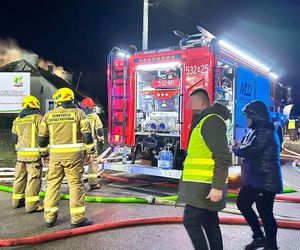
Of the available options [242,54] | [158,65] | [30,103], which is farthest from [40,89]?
[30,103]

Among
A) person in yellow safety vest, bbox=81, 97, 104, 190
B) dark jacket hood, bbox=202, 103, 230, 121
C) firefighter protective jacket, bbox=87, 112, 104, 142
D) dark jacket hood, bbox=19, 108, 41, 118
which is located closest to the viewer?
dark jacket hood, bbox=202, 103, 230, 121

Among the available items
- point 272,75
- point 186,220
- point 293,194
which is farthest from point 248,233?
point 272,75

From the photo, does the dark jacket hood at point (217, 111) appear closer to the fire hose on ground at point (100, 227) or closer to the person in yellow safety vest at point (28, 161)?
the fire hose on ground at point (100, 227)

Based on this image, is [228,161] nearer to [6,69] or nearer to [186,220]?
[186,220]

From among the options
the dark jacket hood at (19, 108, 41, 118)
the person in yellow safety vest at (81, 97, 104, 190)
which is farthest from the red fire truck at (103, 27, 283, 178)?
the dark jacket hood at (19, 108, 41, 118)

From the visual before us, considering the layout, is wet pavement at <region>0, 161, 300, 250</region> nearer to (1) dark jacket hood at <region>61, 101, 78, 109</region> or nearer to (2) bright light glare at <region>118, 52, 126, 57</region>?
(1) dark jacket hood at <region>61, 101, 78, 109</region>

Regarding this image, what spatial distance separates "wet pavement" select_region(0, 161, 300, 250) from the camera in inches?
161

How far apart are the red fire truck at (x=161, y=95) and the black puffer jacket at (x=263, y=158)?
2752mm

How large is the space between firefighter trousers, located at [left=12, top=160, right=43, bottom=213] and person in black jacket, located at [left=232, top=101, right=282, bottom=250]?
10.1 feet

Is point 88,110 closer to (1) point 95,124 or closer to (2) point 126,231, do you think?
(1) point 95,124

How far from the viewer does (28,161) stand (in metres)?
5.51

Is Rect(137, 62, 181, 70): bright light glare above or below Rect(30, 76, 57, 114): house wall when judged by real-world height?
below

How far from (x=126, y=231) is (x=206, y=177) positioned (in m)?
1.95

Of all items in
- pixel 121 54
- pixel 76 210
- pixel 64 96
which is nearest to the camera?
pixel 76 210
